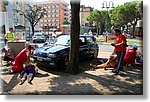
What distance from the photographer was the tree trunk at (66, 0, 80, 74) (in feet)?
24.2

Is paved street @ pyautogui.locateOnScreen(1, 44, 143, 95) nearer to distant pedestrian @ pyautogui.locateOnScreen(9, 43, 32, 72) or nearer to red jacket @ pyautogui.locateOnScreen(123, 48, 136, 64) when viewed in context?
distant pedestrian @ pyautogui.locateOnScreen(9, 43, 32, 72)

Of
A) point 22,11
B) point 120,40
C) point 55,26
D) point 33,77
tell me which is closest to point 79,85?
point 33,77

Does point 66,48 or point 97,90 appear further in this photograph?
point 66,48

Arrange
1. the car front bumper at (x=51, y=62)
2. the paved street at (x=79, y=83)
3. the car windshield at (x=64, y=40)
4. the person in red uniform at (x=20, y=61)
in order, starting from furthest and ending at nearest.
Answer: the car windshield at (x=64, y=40) < the car front bumper at (x=51, y=62) < the person in red uniform at (x=20, y=61) < the paved street at (x=79, y=83)

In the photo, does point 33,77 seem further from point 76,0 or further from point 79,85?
point 76,0

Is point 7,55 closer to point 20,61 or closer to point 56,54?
point 20,61

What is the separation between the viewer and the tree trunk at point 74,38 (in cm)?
736

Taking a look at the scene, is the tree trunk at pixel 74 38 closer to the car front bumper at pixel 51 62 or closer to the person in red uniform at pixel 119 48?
the car front bumper at pixel 51 62

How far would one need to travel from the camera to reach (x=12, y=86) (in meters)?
6.09

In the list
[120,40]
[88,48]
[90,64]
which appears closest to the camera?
[120,40]

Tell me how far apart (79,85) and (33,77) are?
61.9 inches

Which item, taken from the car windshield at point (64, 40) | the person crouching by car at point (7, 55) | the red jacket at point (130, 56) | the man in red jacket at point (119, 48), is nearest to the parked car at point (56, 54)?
the car windshield at point (64, 40)

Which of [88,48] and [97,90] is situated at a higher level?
[88,48]

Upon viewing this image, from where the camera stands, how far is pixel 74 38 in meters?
7.49
